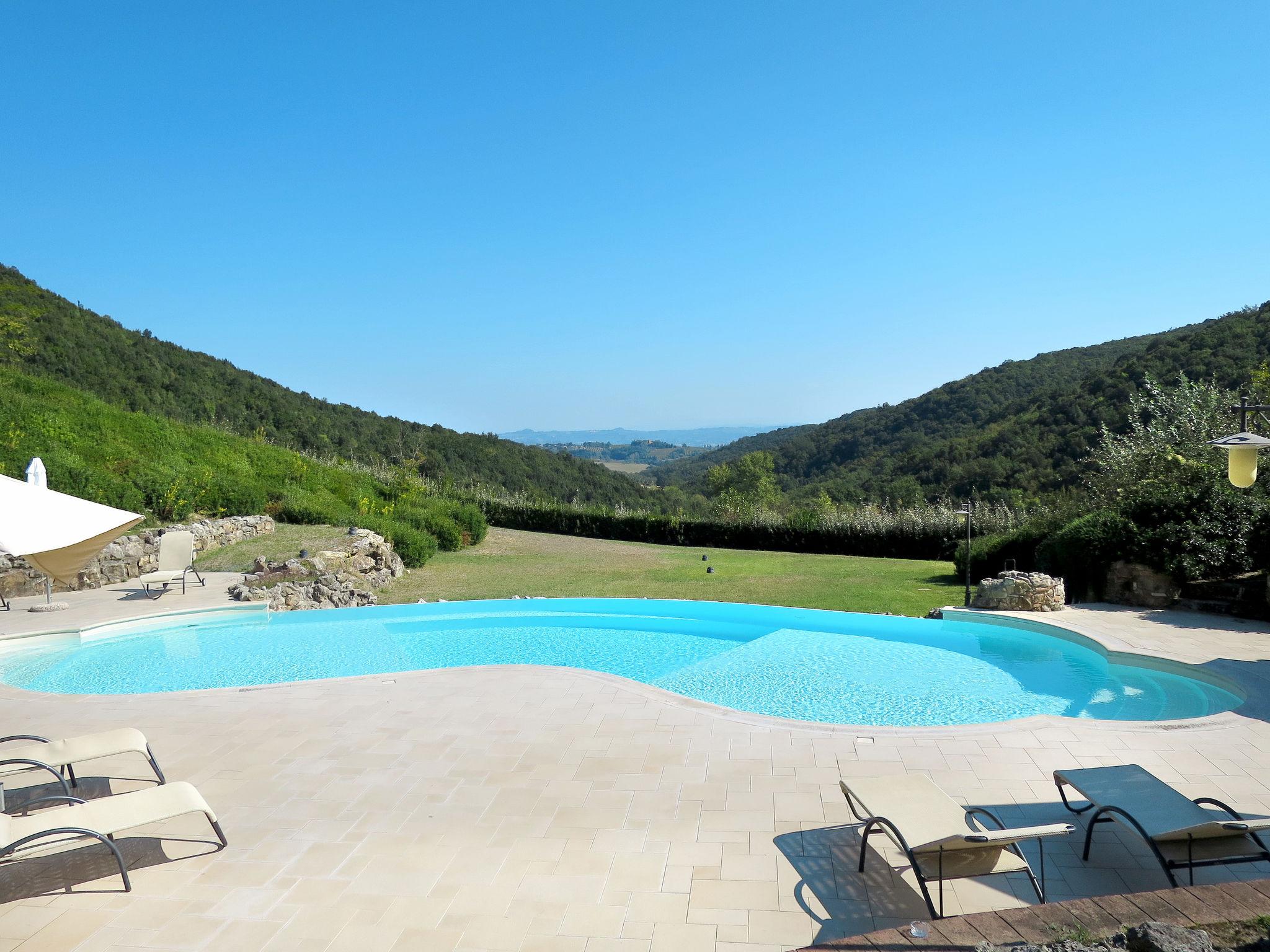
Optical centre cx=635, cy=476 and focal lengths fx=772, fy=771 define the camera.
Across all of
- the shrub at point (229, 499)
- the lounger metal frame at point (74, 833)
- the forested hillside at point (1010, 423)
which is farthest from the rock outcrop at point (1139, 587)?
the shrub at point (229, 499)

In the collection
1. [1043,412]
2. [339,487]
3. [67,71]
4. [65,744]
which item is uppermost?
[67,71]

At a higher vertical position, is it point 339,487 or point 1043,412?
point 1043,412

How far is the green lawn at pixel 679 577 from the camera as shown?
1259cm

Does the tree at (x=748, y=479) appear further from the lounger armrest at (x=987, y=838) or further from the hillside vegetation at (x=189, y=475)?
the lounger armrest at (x=987, y=838)

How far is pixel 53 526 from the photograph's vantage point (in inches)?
145

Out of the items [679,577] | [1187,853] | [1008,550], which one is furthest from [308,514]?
[1187,853]

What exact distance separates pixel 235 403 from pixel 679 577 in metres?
27.2

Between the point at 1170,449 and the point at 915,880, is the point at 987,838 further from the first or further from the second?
the point at 1170,449

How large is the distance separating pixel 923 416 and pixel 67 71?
124 ft

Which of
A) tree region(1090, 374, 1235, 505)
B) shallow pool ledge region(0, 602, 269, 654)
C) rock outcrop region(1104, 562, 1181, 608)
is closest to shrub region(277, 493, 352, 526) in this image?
shallow pool ledge region(0, 602, 269, 654)

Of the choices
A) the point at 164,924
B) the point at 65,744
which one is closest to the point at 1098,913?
the point at 164,924

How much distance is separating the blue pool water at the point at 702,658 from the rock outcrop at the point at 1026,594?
1.82ft

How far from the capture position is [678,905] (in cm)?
335

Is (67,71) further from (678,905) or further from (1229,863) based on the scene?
(1229,863)
